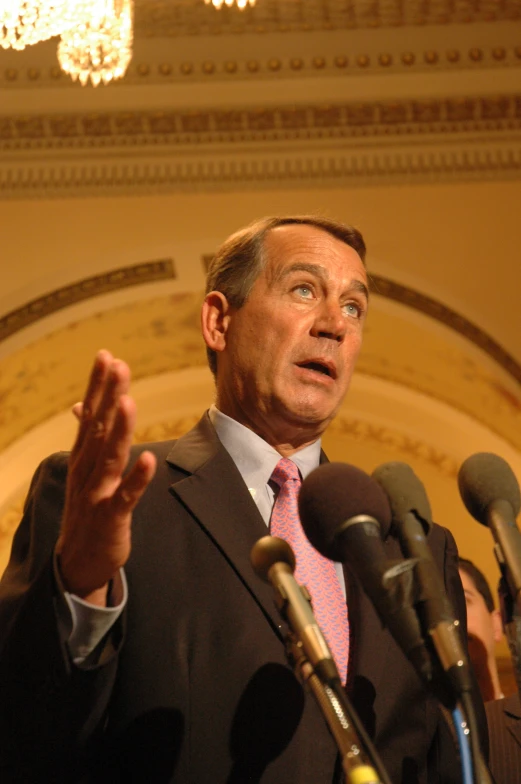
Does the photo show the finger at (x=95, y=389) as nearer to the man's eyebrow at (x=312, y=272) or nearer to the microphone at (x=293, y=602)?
the microphone at (x=293, y=602)

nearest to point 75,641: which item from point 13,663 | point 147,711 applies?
point 13,663

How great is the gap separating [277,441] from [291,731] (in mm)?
600

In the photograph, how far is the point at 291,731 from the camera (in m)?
1.57

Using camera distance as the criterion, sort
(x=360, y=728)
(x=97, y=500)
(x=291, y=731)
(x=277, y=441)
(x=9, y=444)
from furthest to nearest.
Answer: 1. (x=9, y=444)
2. (x=277, y=441)
3. (x=291, y=731)
4. (x=97, y=500)
5. (x=360, y=728)

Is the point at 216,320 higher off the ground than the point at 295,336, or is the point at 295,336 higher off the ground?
the point at 216,320

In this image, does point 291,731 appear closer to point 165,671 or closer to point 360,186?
point 165,671

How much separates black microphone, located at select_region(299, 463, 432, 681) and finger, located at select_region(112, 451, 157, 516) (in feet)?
0.74

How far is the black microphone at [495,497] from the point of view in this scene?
4.63 feet

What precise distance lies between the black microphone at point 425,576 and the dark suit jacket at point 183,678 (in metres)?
0.29

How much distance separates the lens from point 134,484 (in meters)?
1.30

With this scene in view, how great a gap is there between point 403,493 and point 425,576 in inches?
6.4

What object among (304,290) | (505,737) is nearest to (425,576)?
(304,290)

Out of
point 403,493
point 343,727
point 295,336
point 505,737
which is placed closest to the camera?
point 343,727

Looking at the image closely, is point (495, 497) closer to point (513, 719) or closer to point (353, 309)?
point (353, 309)
